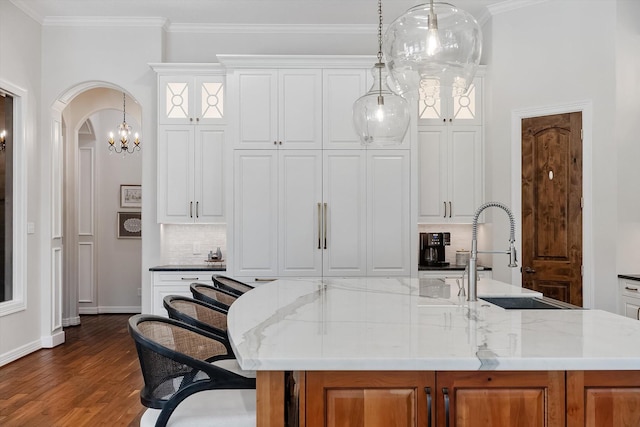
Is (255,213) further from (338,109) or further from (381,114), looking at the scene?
(381,114)

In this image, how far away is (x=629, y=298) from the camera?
4.24 m

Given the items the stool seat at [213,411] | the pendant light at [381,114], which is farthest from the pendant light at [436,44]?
the stool seat at [213,411]

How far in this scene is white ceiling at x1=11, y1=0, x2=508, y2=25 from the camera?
500 centimetres

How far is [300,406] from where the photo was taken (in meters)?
1.57

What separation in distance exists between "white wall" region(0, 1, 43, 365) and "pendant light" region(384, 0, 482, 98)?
4.03 metres

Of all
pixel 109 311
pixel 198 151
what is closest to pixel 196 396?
pixel 198 151

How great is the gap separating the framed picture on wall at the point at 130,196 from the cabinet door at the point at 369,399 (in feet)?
21.4

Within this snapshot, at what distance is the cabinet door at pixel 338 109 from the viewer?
5.05m

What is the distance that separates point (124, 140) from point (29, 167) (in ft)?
6.39

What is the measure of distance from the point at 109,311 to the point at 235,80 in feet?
13.9

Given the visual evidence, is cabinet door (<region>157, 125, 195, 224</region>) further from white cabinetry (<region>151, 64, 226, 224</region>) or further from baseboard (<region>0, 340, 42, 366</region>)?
baseboard (<region>0, 340, 42, 366</region>)

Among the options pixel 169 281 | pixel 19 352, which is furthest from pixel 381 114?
pixel 19 352

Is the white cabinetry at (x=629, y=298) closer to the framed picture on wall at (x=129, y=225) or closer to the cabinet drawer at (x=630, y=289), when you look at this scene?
the cabinet drawer at (x=630, y=289)

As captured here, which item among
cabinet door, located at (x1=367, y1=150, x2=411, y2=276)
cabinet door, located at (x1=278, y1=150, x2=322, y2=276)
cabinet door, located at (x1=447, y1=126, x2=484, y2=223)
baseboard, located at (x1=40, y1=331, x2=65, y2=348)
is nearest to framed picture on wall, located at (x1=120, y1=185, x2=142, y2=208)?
baseboard, located at (x1=40, y1=331, x2=65, y2=348)
